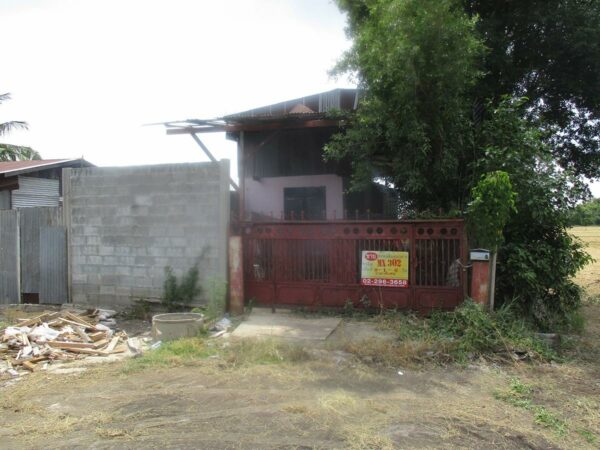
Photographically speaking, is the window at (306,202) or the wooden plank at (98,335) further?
the window at (306,202)

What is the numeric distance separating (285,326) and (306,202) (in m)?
6.33

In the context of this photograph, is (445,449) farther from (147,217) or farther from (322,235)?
(147,217)

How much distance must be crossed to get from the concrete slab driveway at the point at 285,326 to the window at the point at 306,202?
5251 millimetres

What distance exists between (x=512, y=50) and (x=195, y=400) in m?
10.00

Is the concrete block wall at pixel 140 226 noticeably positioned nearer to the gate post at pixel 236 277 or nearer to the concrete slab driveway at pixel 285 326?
the gate post at pixel 236 277

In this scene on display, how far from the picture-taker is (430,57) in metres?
7.42

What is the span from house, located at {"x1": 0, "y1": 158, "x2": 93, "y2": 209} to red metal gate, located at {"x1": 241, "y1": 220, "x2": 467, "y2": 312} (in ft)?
41.6

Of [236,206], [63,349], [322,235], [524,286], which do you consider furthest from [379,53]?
[63,349]

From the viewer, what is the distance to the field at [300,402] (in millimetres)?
3680

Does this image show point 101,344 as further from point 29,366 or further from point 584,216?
point 584,216

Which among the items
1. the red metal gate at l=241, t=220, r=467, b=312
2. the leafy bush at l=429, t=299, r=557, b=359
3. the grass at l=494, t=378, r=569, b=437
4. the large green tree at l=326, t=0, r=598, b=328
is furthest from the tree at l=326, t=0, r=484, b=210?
the grass at l=494, t=378, r=569, b=437

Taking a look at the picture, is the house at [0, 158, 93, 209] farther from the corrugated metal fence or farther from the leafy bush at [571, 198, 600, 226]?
the leafy bush at [571, 198, 600, 226]

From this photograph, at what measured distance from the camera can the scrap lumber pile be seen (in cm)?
602

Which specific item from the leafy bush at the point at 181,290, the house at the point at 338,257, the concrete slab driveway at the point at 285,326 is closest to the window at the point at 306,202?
the house at the point at 338,257
